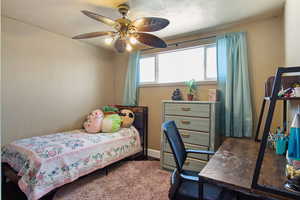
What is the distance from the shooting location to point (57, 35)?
2848 millimetres

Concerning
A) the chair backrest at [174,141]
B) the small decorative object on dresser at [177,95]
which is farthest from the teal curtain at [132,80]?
the chair backrest at [174,141]

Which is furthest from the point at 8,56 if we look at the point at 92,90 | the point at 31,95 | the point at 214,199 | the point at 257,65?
the point at 257,65

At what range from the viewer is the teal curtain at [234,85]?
2305 mm

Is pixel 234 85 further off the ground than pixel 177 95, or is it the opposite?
pixel 234 85

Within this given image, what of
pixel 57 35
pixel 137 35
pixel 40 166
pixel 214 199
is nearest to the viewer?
pixel 214 199

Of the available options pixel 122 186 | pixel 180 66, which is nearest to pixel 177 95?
pixel 180 66

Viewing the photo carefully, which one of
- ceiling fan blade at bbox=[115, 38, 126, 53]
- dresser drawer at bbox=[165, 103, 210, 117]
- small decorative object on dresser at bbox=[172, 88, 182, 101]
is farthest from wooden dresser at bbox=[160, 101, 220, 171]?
ceiling fan blade at bbox=[115, 38, 126, 53]

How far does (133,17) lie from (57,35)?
1535 mm

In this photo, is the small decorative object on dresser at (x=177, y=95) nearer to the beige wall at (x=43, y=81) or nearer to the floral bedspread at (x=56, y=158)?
the floral bedspread at (x=56, y=158)

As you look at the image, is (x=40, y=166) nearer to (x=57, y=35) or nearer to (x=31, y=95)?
(x=31, y=95)

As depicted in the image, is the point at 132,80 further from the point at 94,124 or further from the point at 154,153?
the point at 154,153

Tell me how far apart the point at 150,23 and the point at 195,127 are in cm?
160

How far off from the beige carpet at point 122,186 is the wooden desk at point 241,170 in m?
1.06

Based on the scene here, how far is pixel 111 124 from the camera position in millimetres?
2832
